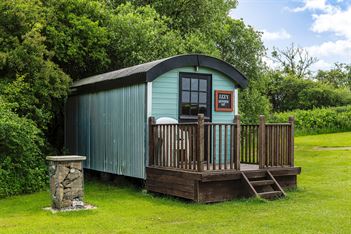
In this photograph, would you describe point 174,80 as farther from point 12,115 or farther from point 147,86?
point 12,115

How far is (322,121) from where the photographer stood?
25.9 meters

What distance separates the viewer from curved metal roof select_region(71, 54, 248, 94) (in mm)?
9750

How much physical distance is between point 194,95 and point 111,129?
90.0 inches

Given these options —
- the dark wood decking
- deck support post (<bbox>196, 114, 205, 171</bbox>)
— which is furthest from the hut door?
deck support post (<bbox>196, 114, 205, 171</bbox>)

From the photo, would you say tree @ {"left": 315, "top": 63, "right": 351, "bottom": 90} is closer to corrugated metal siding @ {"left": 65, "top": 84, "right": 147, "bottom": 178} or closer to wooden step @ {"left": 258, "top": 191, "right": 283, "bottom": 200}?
corrugated metal siding @ {"left": 65, "top": 84, "right": 147, "bottom": 178}

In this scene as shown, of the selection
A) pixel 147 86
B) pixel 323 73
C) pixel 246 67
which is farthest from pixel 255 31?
pixel 323 73

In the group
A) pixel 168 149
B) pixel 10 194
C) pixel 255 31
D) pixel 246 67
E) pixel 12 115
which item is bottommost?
pixel 10 194

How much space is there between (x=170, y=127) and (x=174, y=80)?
1462 millimetres

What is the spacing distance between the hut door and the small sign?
0.21 metres

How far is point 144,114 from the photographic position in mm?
9844

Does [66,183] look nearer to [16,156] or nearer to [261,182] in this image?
Answer: [16,156]

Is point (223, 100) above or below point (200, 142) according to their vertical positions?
above

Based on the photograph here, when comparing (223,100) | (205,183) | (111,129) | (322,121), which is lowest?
(205,183)

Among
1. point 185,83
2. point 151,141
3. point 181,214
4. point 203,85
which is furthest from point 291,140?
point 181,214
